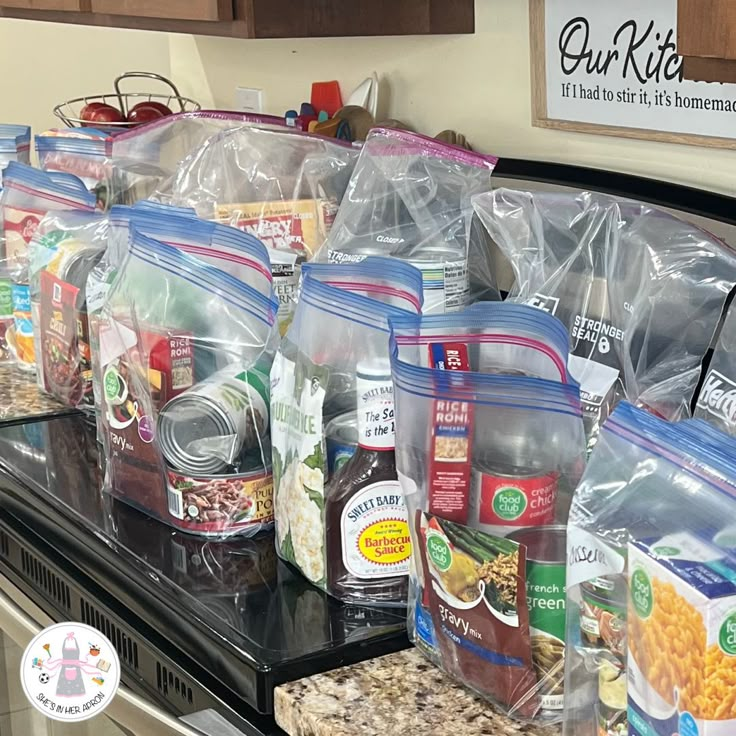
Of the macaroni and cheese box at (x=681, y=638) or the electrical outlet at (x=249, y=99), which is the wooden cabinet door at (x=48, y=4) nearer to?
the electrical outlet at (x=249, y=99)

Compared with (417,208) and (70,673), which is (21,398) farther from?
(70,673)

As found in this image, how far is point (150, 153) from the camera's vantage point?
5.56 feet

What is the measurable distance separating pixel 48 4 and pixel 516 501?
4.93ft

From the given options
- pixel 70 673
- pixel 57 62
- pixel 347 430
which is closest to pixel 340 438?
pixel 347 430

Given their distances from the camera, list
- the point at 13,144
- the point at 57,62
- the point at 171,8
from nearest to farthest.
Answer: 1. the point at 171,8
2. the point at 13,144
3. the point at 57,62

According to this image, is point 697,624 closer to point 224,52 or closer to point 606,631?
point 606,631

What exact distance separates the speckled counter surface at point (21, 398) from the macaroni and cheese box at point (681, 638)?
38.5 inches

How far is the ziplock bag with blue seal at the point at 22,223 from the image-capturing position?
5.26 feet

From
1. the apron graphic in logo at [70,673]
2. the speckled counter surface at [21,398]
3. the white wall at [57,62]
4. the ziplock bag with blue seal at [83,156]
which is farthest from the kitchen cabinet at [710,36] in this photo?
the white wall at [57,62]

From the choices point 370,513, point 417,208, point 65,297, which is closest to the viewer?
point 370,513

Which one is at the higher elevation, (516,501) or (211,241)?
(211,241)

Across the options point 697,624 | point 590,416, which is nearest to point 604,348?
point 590,416

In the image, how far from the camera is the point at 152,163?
1.69 meters

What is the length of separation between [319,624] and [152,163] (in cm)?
91
